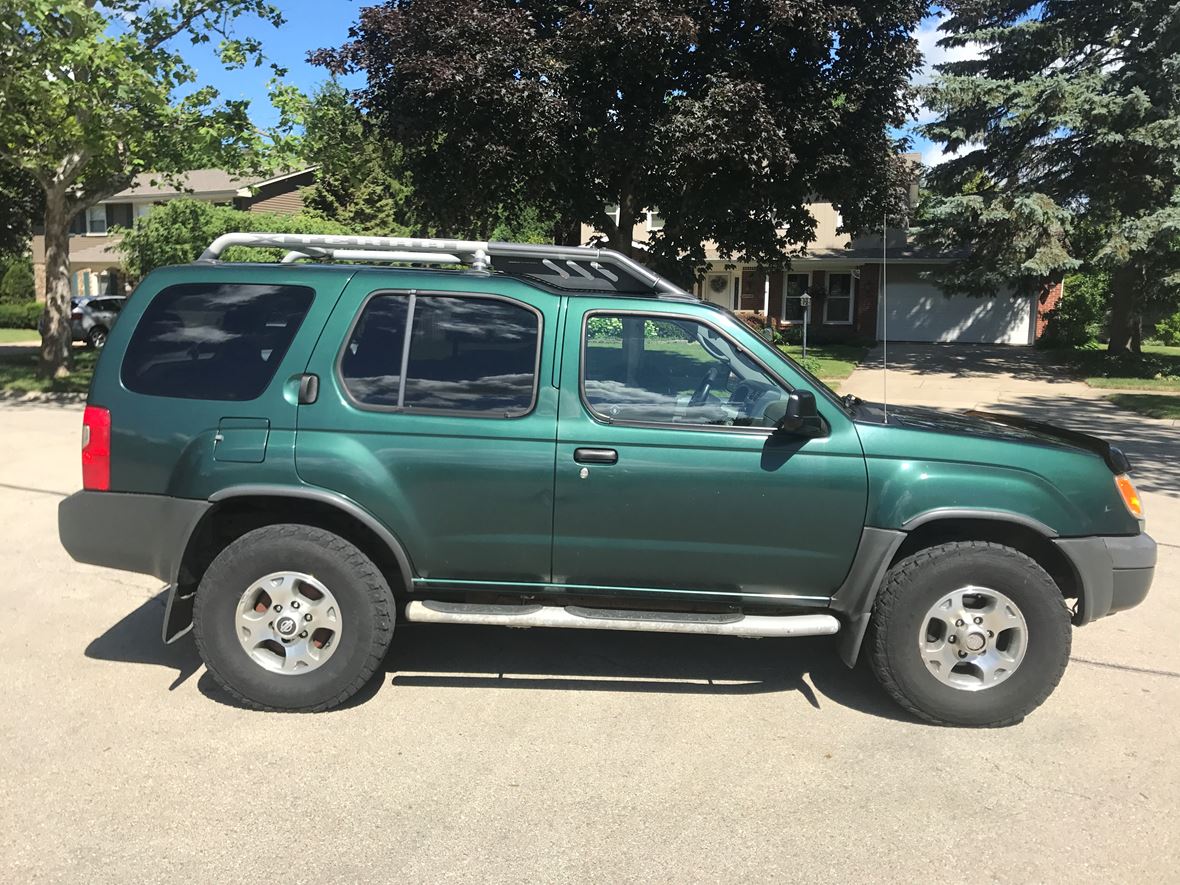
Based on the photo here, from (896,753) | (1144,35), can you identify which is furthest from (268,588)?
(1144,35)

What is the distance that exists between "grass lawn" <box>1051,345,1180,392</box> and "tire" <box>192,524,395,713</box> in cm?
1834

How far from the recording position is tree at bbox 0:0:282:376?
39.8 ft

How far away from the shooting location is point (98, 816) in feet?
10.8

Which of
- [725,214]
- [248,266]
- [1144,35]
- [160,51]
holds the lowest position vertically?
[248,266]

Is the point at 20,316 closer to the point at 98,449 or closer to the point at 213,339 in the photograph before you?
the point at 98,449

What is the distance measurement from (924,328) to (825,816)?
2836cm

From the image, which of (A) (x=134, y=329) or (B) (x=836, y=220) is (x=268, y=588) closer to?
(A) (x=134, y=329)

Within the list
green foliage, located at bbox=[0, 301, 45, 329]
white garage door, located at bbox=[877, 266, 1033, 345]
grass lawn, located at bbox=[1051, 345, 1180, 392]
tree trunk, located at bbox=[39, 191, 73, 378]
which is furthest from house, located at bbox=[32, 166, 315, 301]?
grass lawn, located at bbox=[1051, 345, 1180, 392]

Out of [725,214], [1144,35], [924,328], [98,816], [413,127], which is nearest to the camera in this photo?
[98,816]

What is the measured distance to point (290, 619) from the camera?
4055mm

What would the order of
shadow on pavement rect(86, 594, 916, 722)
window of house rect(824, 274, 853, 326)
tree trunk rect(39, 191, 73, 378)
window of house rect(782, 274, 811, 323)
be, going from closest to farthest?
1. shadow on pavement rect(86, 594, 916, 722)
2. tree trunk rect(39, 191, 73, 378)
3. window of house rect(824, 274, 853, 326)
4. window of house rect(782, 274, 811, 323)

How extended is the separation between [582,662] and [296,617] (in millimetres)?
1491

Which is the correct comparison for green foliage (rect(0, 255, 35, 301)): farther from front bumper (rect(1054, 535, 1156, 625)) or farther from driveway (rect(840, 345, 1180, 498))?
front bumper (rect(1054, 535, 1156, 625))

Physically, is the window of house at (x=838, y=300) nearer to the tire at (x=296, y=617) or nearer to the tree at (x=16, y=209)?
the tree at (x=16, y=209)
